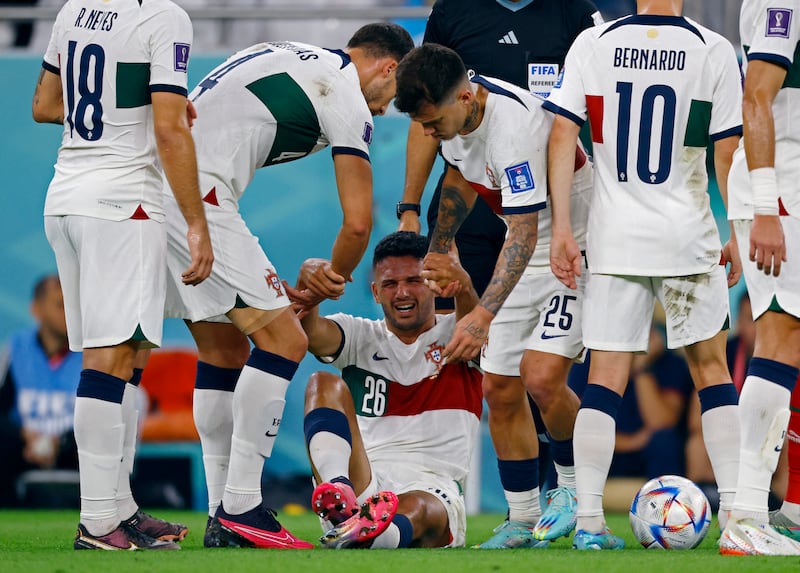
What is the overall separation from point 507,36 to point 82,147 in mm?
2294

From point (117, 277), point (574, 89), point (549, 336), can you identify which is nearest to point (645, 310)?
point (549, 336)

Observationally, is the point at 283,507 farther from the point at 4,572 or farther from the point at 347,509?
the point at 4,572

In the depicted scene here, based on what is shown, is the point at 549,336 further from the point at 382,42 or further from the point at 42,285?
the point at 42,285

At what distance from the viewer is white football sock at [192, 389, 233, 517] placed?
520 centimetres

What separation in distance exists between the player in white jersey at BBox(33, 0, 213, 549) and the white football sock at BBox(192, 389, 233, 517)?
0.51 metres

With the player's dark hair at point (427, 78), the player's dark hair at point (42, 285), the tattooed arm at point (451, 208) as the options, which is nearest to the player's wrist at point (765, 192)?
the player's dark hair at point (427, 78)

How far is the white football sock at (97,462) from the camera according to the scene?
14.7 feet

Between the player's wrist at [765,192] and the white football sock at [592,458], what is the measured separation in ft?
3.21

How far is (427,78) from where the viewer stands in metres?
4.61

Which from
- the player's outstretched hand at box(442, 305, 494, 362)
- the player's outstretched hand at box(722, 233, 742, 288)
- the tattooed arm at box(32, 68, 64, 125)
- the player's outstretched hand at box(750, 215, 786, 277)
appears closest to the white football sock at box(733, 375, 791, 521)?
the player's outstretched hand at box(750, 215, 786, 277)

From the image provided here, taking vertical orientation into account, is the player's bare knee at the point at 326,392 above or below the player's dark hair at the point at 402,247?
below

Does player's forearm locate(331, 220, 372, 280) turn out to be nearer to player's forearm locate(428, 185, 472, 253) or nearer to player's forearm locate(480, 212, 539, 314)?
player's forearm locate(428, 185, 472, 253)

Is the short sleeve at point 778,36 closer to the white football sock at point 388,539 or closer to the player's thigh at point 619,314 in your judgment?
the player's thigh at point 619,314

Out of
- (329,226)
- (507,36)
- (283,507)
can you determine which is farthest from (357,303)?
(507,36)
